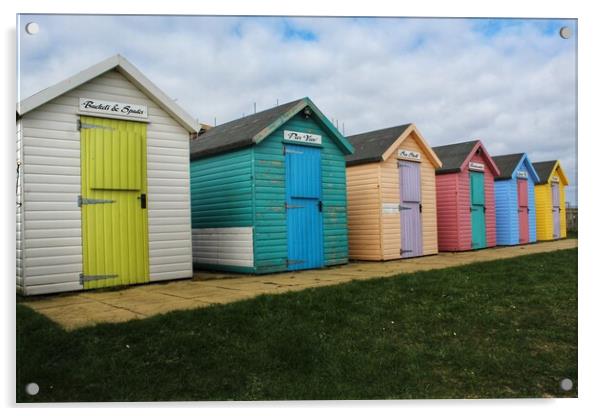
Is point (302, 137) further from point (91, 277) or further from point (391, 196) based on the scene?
point (91, 277)

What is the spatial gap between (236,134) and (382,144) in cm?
432

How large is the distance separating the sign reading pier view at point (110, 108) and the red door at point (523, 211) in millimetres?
13712

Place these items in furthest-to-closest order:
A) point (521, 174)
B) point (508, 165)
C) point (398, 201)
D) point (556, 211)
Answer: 1. point (556, 211)
2. point (521, 174)
3. point (508, 165)
4. point (398, 201)

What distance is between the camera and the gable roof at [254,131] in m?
9.83

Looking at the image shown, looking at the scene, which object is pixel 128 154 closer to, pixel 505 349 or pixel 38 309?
pixel 38 309

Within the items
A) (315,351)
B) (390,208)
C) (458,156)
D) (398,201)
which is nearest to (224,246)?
(390,208)

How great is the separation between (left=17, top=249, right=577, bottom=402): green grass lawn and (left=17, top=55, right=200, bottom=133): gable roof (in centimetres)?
278

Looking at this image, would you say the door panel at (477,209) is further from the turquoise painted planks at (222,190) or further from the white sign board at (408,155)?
the turquoise painted planks at (222,190)

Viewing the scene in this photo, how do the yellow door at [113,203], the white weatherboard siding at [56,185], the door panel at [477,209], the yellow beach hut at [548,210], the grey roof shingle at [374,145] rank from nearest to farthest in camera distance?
the white weatherboard siding at [56,185] → the yellow door at [113,203] → the grey roof shingle at [374,145] → the door panel at [477,209] → the yellow beach hut at [548,210]

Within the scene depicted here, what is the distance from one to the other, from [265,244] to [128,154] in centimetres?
320

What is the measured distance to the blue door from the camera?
10250 millimetres

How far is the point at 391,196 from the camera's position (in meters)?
12.9

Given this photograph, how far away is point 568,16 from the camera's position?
4.34 meters

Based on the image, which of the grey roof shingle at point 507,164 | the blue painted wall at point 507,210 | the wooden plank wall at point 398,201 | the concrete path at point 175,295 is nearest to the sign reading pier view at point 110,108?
the concrete path at point 175,295
